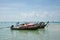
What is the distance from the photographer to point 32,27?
1432 centimetres

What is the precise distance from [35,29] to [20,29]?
3.67 feet

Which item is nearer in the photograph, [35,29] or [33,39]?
[33,39]

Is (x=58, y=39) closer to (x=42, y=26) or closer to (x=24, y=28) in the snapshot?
(x=24, y=28)

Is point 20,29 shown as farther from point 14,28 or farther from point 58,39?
point 58,39

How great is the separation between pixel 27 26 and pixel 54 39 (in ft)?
20.3

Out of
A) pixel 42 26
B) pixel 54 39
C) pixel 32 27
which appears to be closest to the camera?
pixel 54 39

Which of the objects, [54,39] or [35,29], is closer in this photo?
[54,39]

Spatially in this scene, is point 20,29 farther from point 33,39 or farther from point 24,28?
point 33,39

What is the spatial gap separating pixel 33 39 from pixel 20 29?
5.64 metres

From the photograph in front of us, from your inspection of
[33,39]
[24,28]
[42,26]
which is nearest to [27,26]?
[24,28]

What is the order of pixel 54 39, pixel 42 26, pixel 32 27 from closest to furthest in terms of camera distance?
pixel 54 39, pixel 32 27, pixel 42 26

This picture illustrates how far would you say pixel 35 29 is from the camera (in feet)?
47.5

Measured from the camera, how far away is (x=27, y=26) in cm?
1467

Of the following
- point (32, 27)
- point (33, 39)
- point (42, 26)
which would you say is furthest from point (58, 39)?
point (42, 26)
